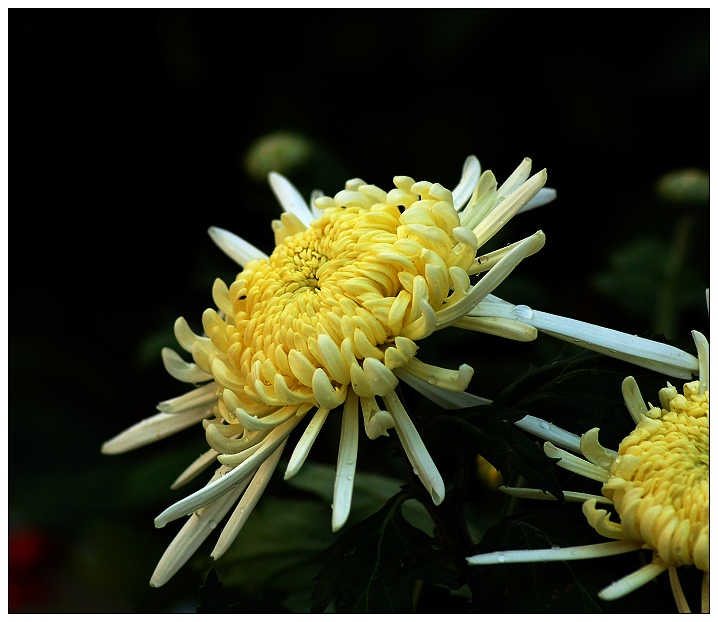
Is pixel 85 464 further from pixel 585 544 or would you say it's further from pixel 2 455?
pixel 585 544

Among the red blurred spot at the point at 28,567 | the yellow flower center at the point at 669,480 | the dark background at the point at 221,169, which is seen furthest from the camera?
the red blurred spot at the point at 28,567

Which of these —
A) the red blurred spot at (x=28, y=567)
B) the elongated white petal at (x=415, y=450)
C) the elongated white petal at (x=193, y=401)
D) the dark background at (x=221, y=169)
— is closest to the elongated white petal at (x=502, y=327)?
the elongated white petal at (x=415, y=450)

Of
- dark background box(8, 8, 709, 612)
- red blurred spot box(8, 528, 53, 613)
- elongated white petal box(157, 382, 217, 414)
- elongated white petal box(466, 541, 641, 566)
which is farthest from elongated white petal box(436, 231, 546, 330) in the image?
red blurred spot box(8, 528, 53, 613)

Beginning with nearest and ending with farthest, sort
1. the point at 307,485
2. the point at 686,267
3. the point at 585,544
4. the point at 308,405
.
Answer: the point at 585,544 < the point at 308,405 < the point at 307,485 < the point at 686,267

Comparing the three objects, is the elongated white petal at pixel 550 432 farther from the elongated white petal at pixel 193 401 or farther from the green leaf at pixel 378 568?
the elongated white petal at pixel 193 401

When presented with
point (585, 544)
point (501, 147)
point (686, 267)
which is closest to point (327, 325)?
point (585, 544)
